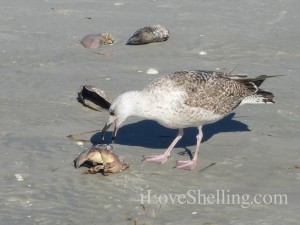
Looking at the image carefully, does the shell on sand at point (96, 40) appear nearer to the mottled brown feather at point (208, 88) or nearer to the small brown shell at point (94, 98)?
the small brown shell at point (94, 98)

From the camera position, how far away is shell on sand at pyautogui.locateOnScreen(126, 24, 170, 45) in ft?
39.2

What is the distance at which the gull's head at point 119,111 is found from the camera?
856cm

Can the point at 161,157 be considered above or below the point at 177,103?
below

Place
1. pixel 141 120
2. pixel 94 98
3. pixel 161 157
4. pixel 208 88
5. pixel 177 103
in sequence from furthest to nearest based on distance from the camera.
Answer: pixel 94 98 < pixel 141 120 < pixel 208 88 < pixel 177 103 < pixel 161 157

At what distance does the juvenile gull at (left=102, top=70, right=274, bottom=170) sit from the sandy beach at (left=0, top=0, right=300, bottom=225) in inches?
11.1

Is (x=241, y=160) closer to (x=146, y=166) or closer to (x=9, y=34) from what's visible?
(x=146, y=166)

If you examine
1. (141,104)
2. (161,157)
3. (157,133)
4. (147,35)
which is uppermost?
Answer: (141,104)

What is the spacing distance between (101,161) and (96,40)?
4382mm

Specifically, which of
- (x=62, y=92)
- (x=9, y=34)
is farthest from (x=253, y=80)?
(x=9, y=34)

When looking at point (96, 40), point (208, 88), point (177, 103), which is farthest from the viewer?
point (96, 40)

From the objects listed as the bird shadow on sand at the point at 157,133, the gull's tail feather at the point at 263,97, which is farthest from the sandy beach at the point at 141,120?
the gull's tail feather at the point at 263,97

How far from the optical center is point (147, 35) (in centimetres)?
1199

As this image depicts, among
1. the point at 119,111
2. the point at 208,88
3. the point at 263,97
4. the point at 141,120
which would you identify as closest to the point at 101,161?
the point at 119,111

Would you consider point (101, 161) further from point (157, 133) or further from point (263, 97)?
point (263, 97)
